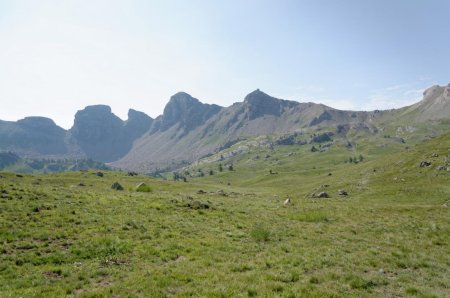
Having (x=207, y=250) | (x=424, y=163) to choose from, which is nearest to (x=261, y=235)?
(x=207, y=250)

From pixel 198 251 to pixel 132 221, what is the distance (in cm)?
929

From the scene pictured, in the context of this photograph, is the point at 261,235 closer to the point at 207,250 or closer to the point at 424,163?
the point at 207,250

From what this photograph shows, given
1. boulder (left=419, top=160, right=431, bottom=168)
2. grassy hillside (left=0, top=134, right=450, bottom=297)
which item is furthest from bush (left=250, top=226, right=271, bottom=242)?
boulder (left=419, top=160, right=431, bottom=168)

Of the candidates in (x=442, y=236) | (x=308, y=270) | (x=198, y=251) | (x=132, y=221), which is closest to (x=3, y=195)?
(x=132, y=221)

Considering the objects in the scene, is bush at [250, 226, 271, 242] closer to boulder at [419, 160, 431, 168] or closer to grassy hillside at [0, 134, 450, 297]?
grassy hillside at [0, 134, 450, 297]

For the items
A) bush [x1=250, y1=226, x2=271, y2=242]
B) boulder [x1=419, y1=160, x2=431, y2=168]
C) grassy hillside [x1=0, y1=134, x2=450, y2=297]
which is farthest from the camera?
boulder [x1=419, y1=160, x2=431, y2=168]

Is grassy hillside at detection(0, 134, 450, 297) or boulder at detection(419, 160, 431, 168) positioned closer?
grassy hillside at detection(0, 134, 450, 297)

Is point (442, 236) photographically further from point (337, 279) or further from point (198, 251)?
point (198, 251)

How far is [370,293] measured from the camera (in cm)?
1502

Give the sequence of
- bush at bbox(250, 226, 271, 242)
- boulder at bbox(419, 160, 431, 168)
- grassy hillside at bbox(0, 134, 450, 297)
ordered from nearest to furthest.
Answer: grassy hillside at bbox(0, 134, 450, 297), bush at bbox(250, 226, 271, 242), boulder at bbox(419, 160, 431, 168)

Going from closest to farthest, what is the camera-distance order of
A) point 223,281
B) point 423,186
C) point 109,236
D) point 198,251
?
1. point 223,281
2. point 198,251
3. point 109,236
4. point 423,186

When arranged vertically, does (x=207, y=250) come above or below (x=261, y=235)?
above

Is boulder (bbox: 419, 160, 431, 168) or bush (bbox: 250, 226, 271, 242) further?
boulder (bbox: 419, 160, 431, 168)

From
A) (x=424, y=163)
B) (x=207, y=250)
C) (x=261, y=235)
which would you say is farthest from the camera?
(x=424, y=163)
